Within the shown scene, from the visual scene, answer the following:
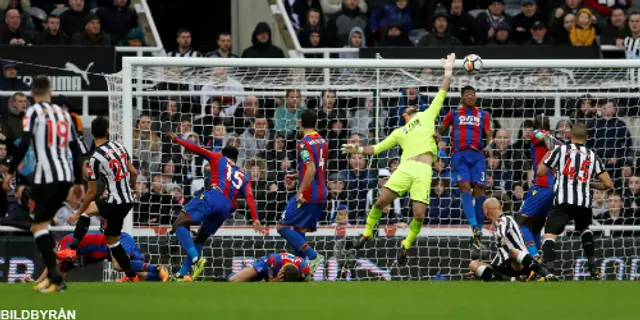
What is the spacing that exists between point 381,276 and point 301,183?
7.23 ft

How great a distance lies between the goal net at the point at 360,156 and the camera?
58.2 ft

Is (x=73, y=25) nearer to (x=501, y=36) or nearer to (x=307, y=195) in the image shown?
(x=307, y=195)

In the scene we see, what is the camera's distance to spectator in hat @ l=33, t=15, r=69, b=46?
65.8 ft

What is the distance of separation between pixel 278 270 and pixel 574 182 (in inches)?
141

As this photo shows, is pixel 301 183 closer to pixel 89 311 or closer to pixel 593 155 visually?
pixel 593 155

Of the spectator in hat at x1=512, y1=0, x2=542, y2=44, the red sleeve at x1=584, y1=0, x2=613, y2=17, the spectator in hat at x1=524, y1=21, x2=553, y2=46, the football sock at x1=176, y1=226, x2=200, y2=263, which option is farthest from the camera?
the red sleeve at x1=584, y1=0, x2=613, y2=17

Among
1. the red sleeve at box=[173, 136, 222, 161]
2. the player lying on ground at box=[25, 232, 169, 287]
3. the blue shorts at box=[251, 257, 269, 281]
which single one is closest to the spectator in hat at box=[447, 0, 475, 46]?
the red sleeve at box=[173, 136, 222, 161]

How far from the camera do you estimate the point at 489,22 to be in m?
21.6

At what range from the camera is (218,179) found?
53.1 feet

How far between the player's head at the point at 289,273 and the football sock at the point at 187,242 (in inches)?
59.1

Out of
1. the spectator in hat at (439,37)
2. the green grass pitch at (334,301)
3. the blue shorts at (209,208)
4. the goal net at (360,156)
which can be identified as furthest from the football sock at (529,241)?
the spectator in hat at (439,37)

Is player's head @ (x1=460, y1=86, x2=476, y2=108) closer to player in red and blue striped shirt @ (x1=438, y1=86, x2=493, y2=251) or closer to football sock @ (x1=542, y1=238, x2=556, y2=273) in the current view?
player in red and blue striped shirt @ (x1=438, y1=86, x2=493, y2=251)

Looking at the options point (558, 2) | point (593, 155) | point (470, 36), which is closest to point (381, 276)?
point (593, 155)

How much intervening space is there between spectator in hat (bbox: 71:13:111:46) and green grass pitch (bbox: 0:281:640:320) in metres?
7.66
